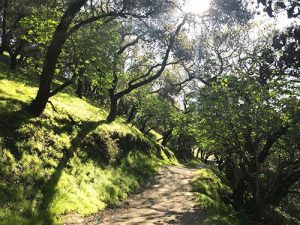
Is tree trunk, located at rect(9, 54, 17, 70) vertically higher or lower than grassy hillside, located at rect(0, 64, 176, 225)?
higher

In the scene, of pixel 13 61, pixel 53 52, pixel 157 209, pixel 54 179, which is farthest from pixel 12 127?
pixel 13 61

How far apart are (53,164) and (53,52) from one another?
5.21 m

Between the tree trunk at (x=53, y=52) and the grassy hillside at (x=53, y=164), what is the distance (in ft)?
2.11

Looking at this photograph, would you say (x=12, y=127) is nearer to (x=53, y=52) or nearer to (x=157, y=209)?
(x=53, y=52)

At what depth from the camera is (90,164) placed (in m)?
18.2

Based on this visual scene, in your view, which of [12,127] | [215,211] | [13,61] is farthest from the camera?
[13,61]

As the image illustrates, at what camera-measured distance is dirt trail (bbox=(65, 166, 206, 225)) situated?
14062mm

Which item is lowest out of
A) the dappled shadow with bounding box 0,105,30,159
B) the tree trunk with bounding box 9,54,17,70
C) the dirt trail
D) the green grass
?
the dirt trail

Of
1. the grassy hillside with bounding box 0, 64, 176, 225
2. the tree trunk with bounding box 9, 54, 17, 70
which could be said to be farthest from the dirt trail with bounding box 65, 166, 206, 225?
the tree trunk with bounding box 9, 54, 17, 70

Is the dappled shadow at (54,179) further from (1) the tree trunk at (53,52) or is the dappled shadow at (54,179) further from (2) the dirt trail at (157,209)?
(1) the tree trunk at (53,52)

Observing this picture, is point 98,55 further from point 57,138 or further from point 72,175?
point 72,175

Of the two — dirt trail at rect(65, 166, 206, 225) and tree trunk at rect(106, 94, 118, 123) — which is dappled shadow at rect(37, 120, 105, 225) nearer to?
dirt trail at rect(65, 166, 206, 225)

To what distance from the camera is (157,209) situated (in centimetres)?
1655

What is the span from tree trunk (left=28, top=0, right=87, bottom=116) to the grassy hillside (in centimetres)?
64
